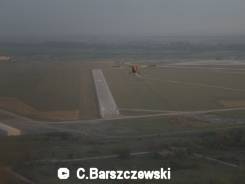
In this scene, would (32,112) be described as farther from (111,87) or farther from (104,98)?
(111,87)

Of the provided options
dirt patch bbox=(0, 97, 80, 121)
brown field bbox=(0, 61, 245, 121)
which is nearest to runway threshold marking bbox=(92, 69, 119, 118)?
brown field bbox=(0, 61, 245, 121)

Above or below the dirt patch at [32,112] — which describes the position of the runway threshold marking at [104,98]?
above

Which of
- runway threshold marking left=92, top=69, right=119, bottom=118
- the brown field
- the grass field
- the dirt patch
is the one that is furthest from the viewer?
runway threshold marking left=92, top=69, right=119, bottom=118

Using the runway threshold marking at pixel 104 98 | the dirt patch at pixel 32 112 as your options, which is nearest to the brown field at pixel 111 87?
the dirt patch at pixel 32 112

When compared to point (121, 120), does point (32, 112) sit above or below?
above

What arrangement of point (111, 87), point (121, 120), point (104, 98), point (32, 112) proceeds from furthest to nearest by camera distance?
point (111, 87)
point (104, 98)
point (121, 120)
point (32, 112)

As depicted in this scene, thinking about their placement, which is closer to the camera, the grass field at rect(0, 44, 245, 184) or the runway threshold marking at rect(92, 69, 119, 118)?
the grass field at rect(0, 44, 245, 184)

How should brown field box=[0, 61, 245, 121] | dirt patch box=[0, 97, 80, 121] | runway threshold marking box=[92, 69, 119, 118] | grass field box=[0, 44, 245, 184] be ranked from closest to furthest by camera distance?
grass field box=[0, 44, 245, 184], dirt patch box=[0, 97, 80, 121], brown field box=[0, 61, 245, 121], runway threshold marking box=[92, 69, 119, 118]

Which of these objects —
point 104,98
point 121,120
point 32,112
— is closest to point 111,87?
point 104,98

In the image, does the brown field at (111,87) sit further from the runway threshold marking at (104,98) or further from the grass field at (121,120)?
the runway threshold marking at (104,98)

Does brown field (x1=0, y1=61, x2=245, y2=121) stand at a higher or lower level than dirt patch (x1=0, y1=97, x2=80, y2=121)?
higher

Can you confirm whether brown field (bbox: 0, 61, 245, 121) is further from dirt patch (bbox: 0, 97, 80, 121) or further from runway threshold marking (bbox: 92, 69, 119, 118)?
runway threshold marking (bbox: 92, 69, 119, 118)
